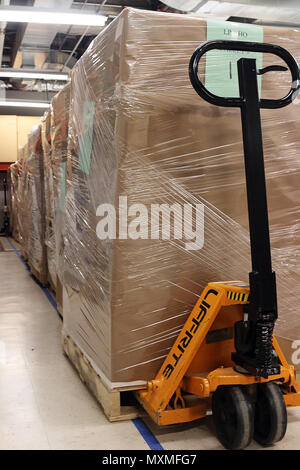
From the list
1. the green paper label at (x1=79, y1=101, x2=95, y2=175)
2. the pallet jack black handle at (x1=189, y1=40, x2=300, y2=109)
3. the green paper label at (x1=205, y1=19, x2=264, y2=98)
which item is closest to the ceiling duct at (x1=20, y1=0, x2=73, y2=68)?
the green paper label at (x1=79, y1=101, x2=95, y2=175)

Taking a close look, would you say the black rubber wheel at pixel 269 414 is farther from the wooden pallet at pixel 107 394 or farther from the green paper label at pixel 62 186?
the green paper label at pixel 62 186

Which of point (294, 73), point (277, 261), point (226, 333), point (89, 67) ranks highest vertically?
point (89, 67)

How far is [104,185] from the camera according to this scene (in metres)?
2.67

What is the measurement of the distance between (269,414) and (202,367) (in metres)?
0.44

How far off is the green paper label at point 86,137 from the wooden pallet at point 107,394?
121 centimetres

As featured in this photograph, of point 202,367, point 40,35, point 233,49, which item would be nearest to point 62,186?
point 202,367

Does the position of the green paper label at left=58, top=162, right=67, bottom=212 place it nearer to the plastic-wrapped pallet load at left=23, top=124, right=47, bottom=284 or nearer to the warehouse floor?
the warehouse floor

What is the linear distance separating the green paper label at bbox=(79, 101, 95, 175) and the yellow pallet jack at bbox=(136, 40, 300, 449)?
0.92m

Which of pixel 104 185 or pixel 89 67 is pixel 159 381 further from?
pixel 89 67

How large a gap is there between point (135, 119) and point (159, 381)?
1330 mm

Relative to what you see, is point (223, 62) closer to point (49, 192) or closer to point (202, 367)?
point (202, 367)

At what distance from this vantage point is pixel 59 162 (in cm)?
443

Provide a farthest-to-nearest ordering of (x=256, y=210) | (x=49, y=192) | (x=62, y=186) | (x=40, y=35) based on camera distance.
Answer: (x=40, y=35) → (x=49, y=192) → (x=62, y=186) → (x=256, y=210)

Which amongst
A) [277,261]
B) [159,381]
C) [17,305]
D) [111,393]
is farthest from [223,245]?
[17,305]
